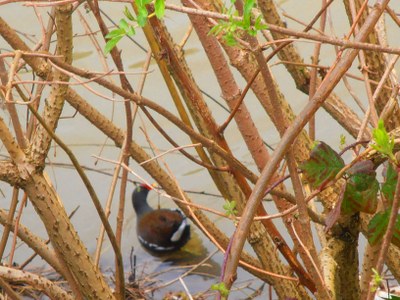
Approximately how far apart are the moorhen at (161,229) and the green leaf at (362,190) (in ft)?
10.1

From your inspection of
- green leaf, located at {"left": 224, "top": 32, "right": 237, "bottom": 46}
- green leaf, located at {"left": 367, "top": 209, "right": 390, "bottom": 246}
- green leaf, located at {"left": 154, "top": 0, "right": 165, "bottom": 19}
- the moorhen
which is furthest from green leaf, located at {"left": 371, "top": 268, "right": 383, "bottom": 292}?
the moorhen

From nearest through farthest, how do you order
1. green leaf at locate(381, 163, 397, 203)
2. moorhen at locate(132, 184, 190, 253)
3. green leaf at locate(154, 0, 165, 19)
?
green leaf at locate(154, 0, 165, 19), green leaf at locate(381, 163, 397, 203), moorhen at locate(132, 184, 190, 253)

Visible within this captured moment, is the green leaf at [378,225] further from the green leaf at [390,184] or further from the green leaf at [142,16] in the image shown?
the green leaf at [142,16]

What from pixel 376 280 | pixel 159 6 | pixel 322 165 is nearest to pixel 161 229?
pixel 322 165

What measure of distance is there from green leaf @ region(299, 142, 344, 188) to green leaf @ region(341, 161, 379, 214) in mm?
44

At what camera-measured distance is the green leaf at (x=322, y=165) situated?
158 centimetres

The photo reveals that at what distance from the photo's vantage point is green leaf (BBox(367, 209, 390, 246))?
1.54 meters

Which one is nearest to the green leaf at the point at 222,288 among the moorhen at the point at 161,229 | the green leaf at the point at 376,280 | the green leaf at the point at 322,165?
the green leaf at the point at 376,280

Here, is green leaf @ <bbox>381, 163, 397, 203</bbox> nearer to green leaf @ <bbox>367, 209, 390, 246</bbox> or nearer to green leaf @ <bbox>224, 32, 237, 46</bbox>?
green leaf @ <bbox>367, 209, 390, 246</bbox>

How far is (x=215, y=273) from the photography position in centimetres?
426

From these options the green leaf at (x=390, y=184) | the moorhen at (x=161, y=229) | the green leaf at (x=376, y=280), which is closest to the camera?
the green leaf at (x=376, y=280)

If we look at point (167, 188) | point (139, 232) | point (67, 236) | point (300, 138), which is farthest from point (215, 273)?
point (67, 236)

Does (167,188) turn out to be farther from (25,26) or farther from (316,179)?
(25,26)

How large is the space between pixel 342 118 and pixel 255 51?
1447 millimetres
